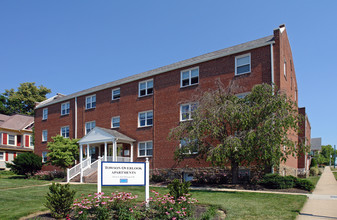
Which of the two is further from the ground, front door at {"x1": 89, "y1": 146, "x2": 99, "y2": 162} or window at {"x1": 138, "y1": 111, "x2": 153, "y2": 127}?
window at {"x1": 138, "y1": 111, "x2": 153, "y2": 127}

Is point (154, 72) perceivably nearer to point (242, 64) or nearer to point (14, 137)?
point (242, 64)

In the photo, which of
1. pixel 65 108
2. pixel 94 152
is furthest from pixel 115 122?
pixel 65 108

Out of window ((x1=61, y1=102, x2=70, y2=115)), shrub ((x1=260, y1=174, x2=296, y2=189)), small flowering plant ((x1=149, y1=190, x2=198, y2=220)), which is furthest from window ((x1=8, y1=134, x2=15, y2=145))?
small flowering plant ((x1=149, y1=190, x2=198, y2=220))

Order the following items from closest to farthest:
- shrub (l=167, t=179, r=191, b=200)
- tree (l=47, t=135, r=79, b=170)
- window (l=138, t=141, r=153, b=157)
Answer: shrub (l=167, t=179, r=191, b=200) < window (l=138, t=141, r=153, b=157) < tree (l=47, t=135, r=79, b=170)

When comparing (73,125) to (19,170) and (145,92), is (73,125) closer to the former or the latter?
(19,170)

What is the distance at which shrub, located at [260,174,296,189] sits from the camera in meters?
16.0

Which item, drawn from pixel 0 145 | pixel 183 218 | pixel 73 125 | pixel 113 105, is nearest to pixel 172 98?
pixel 113 105

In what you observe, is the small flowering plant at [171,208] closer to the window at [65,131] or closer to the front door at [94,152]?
the front door at [94,152]

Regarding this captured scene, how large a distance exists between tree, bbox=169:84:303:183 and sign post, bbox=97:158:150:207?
599cm

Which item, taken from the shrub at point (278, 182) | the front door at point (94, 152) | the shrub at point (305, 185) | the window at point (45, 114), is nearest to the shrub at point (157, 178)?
the shrub at point (278, 182)

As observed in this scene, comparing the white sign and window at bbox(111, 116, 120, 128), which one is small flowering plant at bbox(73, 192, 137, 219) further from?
window at bbox(111, 116, 120, 128)

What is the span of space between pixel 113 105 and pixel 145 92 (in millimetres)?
3931

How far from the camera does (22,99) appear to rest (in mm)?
56844

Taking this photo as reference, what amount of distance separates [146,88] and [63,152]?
30.4ft
